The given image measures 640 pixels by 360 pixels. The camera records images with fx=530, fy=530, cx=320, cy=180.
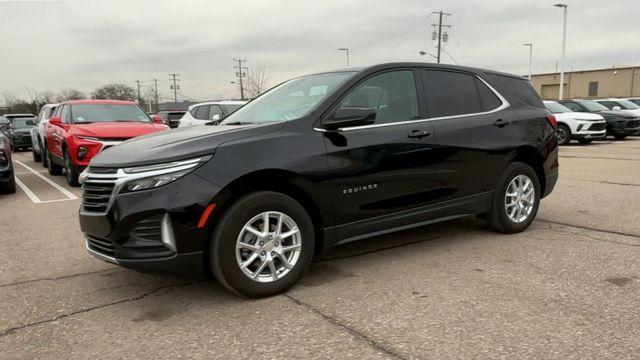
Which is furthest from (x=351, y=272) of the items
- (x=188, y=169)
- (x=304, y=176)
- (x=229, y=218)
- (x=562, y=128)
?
(x=562, y=128)

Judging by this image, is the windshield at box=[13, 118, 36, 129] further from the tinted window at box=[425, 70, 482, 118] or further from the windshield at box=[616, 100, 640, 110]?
the windshield at box=[616, 100, 640, 110]

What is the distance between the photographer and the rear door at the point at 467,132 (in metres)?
4.80

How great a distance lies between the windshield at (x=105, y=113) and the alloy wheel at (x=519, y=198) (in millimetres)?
7563

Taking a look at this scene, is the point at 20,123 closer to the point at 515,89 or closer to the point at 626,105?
the point at 515,89

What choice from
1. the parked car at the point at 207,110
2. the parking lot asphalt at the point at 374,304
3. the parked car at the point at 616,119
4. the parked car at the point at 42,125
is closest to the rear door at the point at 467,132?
the parking lot asphalt at the point at 374,304

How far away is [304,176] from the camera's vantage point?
3881mm

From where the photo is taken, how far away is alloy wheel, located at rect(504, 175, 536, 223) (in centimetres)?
543

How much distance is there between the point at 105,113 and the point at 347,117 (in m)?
7.89

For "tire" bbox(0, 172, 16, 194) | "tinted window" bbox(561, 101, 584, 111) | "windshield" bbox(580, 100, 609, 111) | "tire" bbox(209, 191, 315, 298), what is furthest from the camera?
"windshield" bbox(580, 100, 609, 111)

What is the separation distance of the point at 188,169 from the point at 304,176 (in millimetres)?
841

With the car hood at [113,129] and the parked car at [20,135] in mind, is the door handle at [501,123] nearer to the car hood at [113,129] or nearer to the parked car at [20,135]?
the car hood at [113,129]

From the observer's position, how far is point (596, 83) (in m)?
69.1

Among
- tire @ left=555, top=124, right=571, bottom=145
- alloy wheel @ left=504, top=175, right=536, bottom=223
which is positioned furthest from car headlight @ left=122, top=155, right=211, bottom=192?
tire @ left=555, top=124, right=571, bottom=145

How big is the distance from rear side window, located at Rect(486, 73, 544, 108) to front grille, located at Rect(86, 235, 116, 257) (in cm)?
398
